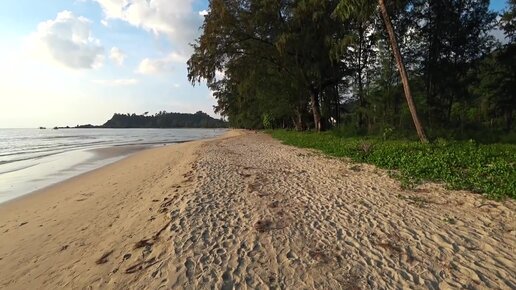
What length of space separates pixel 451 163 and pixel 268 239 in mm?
7362

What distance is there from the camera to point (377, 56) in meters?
23.8

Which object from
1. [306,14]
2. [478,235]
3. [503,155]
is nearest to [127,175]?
[478,235]

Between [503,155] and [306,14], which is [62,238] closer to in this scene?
[503,155]

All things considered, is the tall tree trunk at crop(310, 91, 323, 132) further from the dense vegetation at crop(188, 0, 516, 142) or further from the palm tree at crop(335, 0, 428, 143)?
the palm tree at crop(335, 0, 428, 143)

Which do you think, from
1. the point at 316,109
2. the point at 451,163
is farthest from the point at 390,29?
the point at 316,109

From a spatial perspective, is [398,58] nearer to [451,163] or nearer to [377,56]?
[451,163]

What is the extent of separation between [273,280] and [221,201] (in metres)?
3.54

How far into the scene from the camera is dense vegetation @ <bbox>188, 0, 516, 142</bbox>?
20.0 metres

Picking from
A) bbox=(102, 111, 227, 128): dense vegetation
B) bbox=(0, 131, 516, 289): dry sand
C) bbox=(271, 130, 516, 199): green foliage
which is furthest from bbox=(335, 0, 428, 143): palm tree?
bbox=(102, 111, 227, 128): dense vegetation

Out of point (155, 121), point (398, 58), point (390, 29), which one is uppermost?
point (390, 29)

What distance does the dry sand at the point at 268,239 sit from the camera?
13.5ft

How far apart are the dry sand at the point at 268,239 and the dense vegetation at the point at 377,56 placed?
9012 millimetres

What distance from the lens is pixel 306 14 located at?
23031 mm

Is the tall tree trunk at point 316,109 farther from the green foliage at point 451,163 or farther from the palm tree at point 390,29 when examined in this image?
the green foliage at point 451,163
